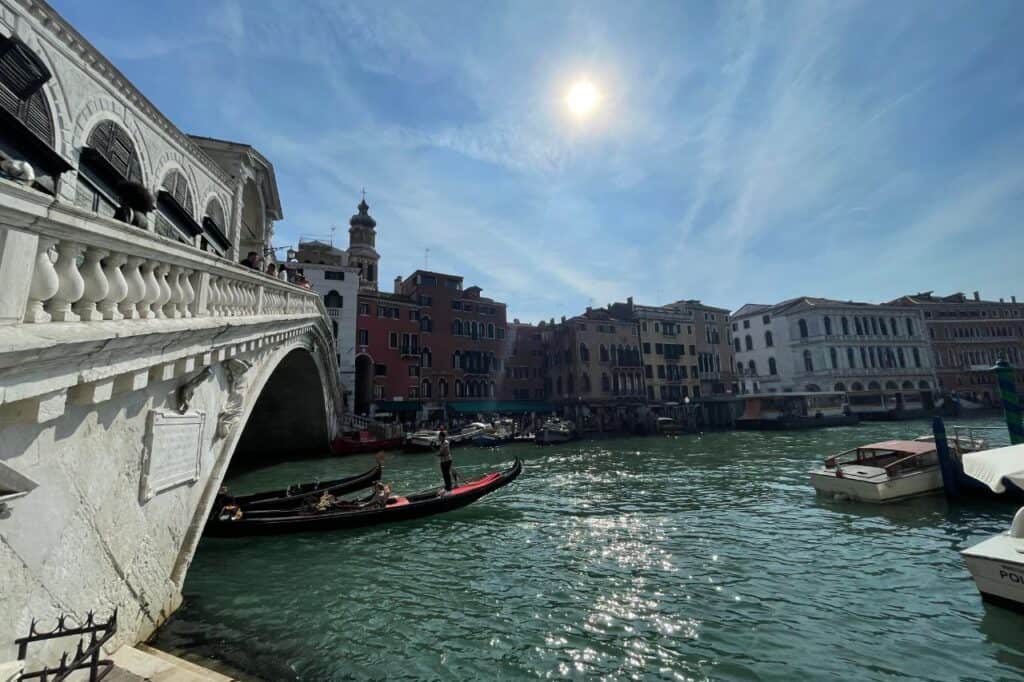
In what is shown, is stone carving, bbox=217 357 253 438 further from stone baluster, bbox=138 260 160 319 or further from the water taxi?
the water taxi

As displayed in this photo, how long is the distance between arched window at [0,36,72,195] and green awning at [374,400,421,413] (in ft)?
92.7

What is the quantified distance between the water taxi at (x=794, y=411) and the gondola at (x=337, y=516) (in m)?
35.6

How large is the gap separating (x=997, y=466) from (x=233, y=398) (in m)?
13.8

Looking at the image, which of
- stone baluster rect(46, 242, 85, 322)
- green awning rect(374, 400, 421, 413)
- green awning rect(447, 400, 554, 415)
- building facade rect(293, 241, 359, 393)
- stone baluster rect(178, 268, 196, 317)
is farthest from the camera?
green awning rect(447, 400, 554, 415)

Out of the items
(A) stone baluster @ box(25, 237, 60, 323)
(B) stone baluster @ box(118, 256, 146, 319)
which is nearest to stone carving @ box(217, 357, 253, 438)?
(B) stone baluster @ box(118, 256, 146, 319)

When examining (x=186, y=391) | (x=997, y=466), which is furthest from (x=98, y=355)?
(x=997, y=466)

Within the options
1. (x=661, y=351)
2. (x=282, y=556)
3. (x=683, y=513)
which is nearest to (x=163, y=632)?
(x=282, y=556)

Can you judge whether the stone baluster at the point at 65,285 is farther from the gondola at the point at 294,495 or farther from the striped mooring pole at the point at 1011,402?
the striped mooring pole at the point at 1011,402

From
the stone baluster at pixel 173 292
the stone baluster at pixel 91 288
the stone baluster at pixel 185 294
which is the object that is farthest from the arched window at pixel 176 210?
the stone baluster at pixel 91 288

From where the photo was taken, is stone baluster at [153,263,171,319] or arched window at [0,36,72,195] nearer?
stone baluster at [153,263,171,319]

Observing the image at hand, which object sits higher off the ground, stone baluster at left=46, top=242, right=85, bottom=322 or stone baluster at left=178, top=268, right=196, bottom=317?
stone baluster at left=178, top=268, right=196, bottom=317

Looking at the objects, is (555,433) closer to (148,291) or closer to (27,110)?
(27,110)

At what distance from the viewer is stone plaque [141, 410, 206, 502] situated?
4.56m

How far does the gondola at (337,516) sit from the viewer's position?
9.36 m
